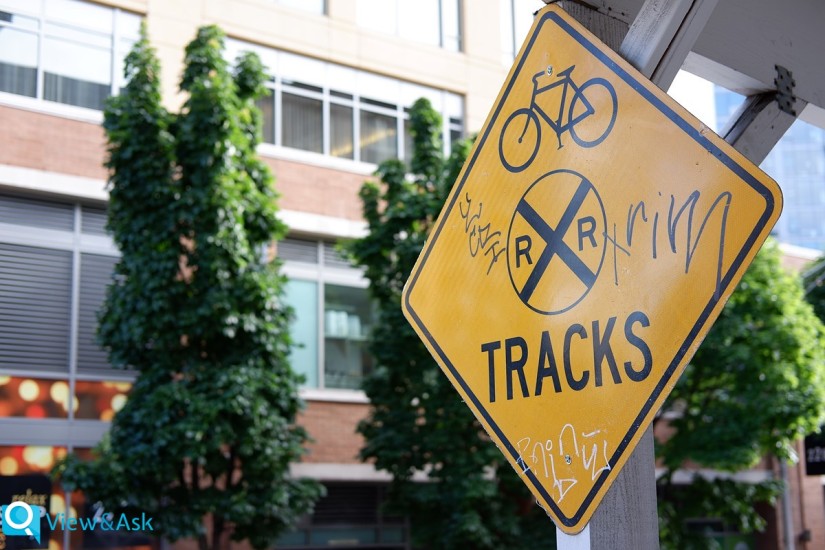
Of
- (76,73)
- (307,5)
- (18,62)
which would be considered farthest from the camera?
(307,5)

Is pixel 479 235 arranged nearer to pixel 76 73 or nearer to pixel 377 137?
pixel 76 73

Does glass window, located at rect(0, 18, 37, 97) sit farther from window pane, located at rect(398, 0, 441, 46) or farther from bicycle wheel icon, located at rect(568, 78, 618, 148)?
bicycle wheel icon, located at rect(568, 78, 618, 148)

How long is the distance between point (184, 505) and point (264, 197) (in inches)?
155

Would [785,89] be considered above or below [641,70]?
above

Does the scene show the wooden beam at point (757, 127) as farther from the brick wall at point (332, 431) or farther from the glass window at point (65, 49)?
the brick wall at point (332, 431)

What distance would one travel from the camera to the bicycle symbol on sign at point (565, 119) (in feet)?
9.71

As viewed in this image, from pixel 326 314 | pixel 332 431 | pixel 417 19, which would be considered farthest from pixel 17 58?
pixel 417 19

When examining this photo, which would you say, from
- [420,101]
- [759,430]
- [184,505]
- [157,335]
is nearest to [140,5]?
[420,101]

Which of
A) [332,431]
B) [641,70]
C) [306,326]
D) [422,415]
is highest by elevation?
[306,326]

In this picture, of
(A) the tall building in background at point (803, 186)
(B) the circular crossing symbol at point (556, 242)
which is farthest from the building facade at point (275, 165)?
(A) the tall building in background at point (803, 186)

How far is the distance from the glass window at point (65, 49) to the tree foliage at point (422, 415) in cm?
454

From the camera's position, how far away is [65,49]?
49.5 ft

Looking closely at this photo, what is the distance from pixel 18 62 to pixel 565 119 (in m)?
13.3

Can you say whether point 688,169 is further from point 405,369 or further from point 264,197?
point 405,369
